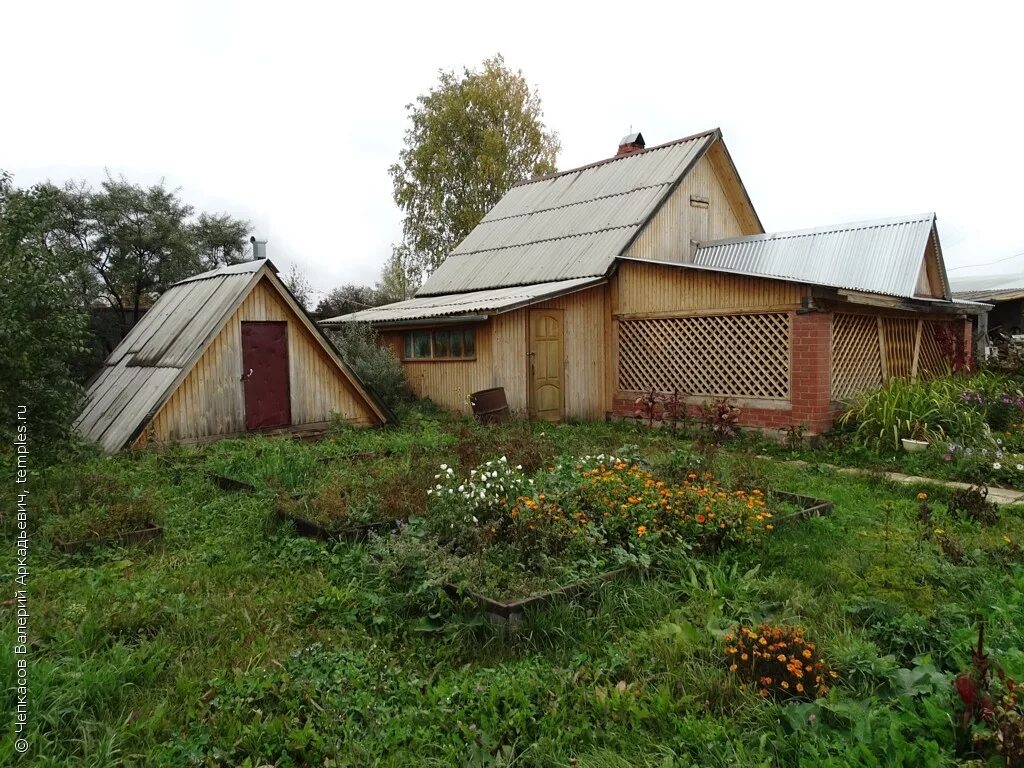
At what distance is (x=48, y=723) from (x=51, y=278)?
471 cm

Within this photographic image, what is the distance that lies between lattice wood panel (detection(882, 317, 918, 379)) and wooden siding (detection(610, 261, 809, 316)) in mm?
2386

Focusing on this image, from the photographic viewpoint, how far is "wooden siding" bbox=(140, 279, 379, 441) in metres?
9.55

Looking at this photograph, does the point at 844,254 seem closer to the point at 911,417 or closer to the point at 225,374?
the point at 911,417

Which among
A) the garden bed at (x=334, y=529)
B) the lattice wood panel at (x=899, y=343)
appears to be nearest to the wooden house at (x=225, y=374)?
the garden bed at (x=334, y=529)

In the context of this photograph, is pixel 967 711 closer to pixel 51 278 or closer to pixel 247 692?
pixel 247 692

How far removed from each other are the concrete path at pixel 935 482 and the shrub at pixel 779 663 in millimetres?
4587

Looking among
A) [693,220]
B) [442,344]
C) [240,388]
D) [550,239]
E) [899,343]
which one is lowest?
[240,388]

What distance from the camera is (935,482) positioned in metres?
7.71

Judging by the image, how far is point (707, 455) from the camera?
24.8 ft

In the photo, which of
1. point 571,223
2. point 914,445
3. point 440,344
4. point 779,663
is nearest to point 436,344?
point 440,344

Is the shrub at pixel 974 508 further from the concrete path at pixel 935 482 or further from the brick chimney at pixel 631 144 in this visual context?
the brick chimney at pixel 631 144

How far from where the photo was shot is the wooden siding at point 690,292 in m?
10.7

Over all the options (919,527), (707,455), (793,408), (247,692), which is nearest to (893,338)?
(793,408)

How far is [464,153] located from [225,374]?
22.1 m
